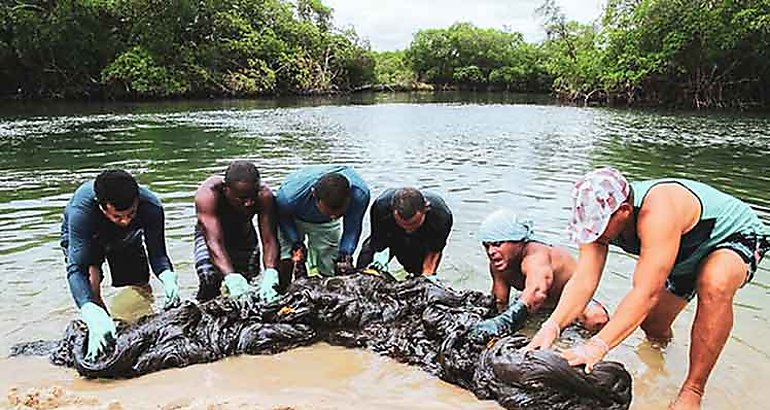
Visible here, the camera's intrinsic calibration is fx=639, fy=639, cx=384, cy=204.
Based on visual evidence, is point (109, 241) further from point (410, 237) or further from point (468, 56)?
point (468, 56)

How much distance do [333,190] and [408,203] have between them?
2.02 ft

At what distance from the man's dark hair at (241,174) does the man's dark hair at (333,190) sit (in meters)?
0.52

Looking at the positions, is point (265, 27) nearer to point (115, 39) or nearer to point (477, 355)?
point (115, 39)

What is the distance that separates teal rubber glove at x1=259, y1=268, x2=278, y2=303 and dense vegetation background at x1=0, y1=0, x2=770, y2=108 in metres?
31.2

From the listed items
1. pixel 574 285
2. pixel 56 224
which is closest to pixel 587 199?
pixel 574 285

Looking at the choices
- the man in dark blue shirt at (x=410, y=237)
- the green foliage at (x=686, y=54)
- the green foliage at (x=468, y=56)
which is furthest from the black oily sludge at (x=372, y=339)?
the green foliage at (x=468, y=56)

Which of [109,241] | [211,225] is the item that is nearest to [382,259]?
[211,225]

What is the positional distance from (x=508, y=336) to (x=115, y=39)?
41.9 meters

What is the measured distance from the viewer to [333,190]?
5.16m

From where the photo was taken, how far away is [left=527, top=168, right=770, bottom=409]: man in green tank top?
3.15m

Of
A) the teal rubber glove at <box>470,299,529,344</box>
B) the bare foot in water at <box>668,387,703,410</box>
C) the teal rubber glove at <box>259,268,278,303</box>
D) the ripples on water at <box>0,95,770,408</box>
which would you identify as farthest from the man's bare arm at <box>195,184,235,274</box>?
the bare foot in water at <box>668,387,703,410</box>

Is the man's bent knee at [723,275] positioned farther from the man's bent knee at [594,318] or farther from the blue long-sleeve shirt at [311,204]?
the blue long-sleeve shirt at [311,204]

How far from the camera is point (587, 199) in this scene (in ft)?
10.7

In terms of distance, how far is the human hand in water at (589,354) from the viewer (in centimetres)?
318
